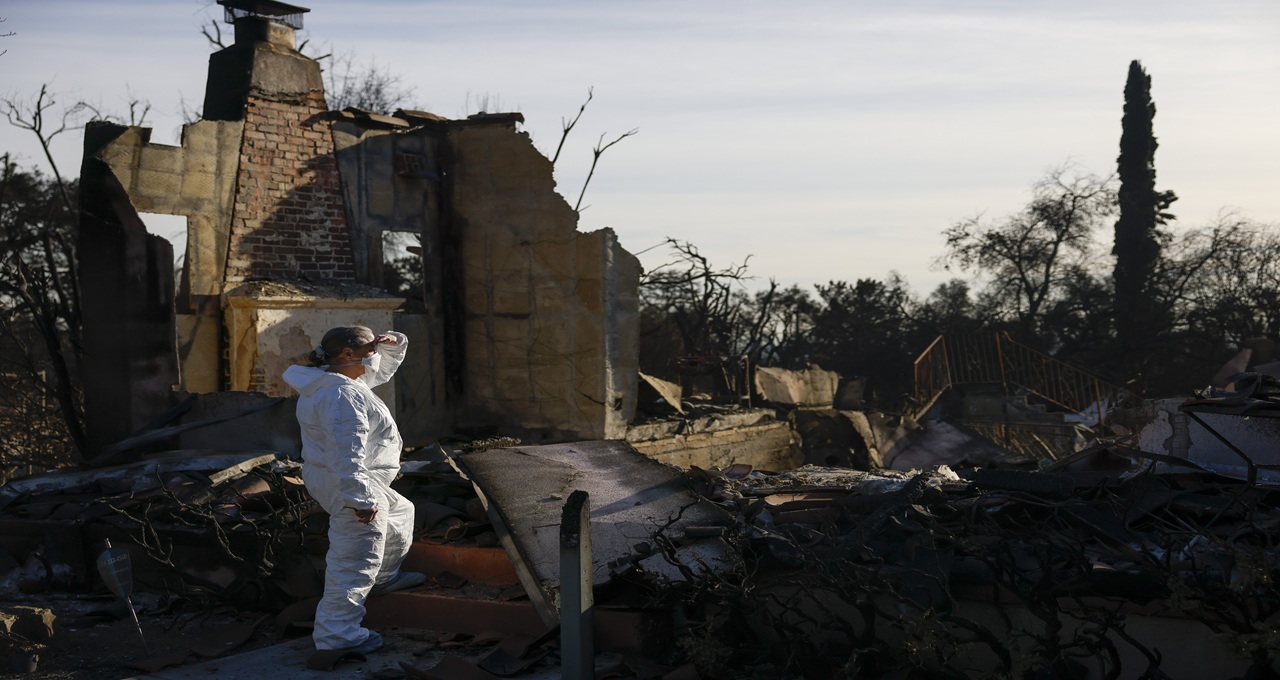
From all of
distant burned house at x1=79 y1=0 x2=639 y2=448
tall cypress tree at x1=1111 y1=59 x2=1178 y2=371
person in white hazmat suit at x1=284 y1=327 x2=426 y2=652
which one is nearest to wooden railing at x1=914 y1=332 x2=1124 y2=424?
tall cypress tree at x1=1111 y1=59 x2=1178 y2=371

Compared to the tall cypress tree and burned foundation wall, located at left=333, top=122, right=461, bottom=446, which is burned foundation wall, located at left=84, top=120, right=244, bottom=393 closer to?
burned foundation wall, located at left=333, top=122, right=461, bottom=446

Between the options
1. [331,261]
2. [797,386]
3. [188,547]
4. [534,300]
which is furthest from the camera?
[797,386]

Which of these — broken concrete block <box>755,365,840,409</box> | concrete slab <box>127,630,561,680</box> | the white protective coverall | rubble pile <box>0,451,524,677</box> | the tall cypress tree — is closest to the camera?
concrete slab <box>127,630,561,680</box>

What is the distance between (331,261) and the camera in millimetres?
10977

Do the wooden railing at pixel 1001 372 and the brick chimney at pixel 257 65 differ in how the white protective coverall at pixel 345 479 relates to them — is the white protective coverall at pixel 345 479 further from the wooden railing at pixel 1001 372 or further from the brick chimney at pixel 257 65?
the wooden railing at pixel 1001 372

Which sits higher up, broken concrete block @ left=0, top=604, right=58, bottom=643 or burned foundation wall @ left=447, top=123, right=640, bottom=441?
burned foundation wall @ left=447, top=123, right=640, bottom=441

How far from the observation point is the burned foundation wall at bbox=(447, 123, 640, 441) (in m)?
11.3

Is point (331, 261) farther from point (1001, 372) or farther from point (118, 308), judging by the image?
point (1001, 372)

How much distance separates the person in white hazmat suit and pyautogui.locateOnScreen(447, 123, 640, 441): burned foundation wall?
592 centimetres

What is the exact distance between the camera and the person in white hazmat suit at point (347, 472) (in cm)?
499

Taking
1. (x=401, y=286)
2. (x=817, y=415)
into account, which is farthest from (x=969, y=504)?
(x=401, y=286)

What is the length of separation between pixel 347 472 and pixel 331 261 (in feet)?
21.1

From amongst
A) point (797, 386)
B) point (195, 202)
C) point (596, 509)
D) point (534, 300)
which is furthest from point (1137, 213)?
point (596, 509)

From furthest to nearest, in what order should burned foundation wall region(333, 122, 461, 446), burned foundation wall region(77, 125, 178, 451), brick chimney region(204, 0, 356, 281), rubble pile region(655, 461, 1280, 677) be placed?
burned foundation wall region(333, 122, 461, 446) < brick chimney region(204, 0, 356, 281) < burned foundation wall region(77, 125, 178, 451) < rubble pile region(655, 461, 1280, 677)
